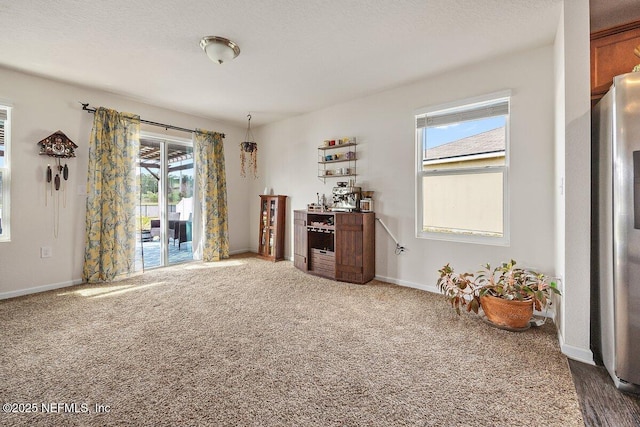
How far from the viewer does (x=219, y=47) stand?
8.43ft

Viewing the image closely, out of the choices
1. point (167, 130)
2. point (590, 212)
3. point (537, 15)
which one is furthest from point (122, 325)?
point (537, 15)

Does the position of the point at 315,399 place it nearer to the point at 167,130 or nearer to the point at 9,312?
the point at 9,312

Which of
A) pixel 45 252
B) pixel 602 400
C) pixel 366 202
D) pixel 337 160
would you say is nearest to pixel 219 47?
pixel 337 160

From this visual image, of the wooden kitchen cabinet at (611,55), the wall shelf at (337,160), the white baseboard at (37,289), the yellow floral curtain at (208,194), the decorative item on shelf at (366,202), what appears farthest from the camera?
the yellow floral curtain at (208,194)

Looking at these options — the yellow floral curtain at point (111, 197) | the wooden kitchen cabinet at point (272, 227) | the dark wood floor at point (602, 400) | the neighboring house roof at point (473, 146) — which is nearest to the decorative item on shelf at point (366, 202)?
the neighboring house roof at point (473, 146)

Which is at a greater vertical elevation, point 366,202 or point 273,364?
point 366,202

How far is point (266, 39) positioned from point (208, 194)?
3097 mm

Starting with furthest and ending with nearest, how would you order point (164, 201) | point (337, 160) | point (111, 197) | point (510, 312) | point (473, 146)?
point (164, 201) → point (337, 160) → point (111, 197) → point (473, 146) → point (510, 312)

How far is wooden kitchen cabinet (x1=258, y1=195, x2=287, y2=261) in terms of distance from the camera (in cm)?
508

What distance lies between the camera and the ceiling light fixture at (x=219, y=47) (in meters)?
2.54

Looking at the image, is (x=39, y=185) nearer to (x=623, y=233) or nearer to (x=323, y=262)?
(x=323, y=262)

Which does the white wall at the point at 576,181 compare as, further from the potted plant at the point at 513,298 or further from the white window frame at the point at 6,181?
the white window frame at the point at 6,181

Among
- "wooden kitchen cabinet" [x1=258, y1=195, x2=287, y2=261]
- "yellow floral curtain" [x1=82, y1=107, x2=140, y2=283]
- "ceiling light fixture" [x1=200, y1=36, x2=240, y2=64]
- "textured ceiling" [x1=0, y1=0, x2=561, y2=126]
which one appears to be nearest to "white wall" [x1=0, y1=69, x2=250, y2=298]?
"yellow floral curtain" [x1=82, y1=107, x2=140, y2=283]

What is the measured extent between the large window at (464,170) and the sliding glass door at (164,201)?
3.88 m
